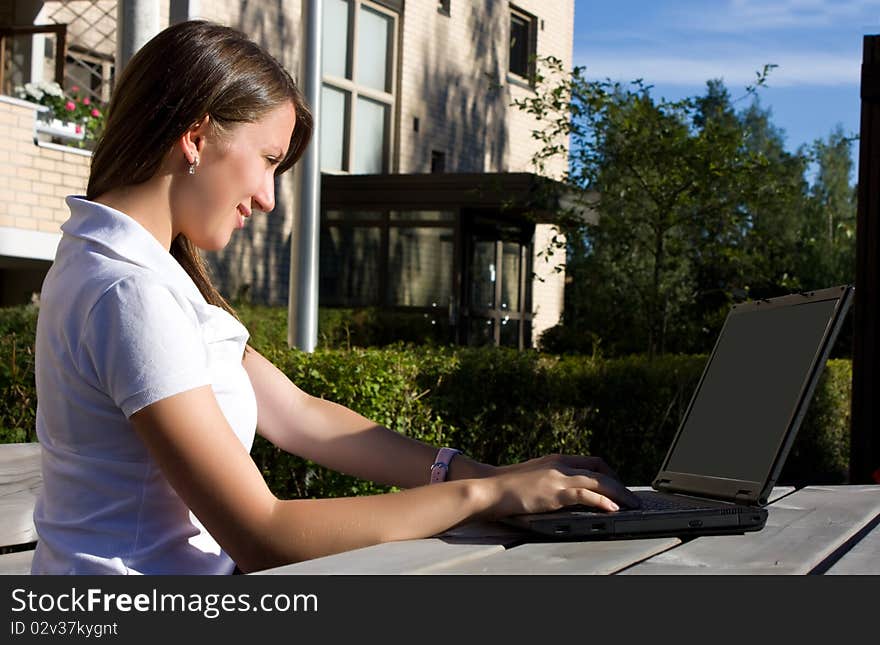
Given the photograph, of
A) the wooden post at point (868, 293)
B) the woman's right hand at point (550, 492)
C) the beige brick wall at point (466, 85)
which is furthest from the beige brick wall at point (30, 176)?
the woman's right hand at point (550, 492)

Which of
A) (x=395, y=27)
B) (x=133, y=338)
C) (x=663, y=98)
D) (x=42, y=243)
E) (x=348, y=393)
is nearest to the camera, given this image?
(x=133, y=338)

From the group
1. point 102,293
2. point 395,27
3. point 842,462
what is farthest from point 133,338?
point 395,27

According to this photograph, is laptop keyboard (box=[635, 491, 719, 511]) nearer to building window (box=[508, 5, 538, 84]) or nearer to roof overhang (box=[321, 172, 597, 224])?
roof overhang (box=[321, 172, 597, 224])

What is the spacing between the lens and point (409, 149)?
20.5 meters

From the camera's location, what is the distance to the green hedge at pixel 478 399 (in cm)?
612

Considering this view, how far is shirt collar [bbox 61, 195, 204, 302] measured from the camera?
1873mm

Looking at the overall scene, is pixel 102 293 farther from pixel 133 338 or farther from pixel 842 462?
pixel 842 462

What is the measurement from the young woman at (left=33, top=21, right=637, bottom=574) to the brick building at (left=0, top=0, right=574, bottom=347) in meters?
10.8

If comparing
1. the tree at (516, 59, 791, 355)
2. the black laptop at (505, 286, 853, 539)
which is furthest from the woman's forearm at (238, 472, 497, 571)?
the tree at (516, 59, 791, 355)

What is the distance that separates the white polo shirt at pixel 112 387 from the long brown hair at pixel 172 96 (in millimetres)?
111

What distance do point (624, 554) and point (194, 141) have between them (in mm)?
989

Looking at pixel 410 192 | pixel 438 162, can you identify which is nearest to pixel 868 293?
pixel 410 192

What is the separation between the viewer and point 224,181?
2072mm
